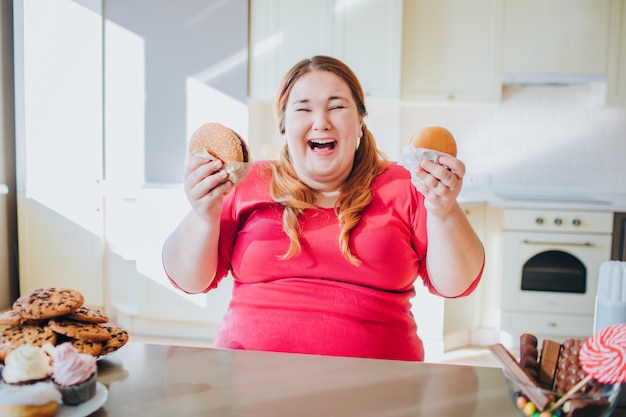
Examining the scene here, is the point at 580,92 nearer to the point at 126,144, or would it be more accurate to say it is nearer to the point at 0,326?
the point at 126,144

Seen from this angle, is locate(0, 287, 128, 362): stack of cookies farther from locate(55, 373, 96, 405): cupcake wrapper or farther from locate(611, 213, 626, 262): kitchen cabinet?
locate(611, 213, 626, 262): kitchen cabinet

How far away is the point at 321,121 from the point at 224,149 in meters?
0.34

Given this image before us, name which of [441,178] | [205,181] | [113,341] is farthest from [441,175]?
[113,341]

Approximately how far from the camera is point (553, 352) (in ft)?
2.75

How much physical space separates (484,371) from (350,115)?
75 centimetres

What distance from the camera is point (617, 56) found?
344 cm

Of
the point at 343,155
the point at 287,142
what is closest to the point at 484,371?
the point at 343,155

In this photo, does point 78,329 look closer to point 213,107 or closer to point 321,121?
point 321,121

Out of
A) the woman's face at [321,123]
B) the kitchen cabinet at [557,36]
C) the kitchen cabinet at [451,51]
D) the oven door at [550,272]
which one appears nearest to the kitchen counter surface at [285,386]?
the woman's face at [321,123]

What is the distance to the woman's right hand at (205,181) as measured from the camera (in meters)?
1.16

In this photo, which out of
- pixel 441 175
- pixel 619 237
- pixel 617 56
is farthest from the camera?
pixel 617 56

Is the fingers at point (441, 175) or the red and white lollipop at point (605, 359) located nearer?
the red and white lollipop at point (605, 359)

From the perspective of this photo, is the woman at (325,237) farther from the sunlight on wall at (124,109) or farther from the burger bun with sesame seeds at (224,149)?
the sunlight on wall at (124,109)

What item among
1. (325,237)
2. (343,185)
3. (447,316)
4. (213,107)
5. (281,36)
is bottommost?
(447,316)
